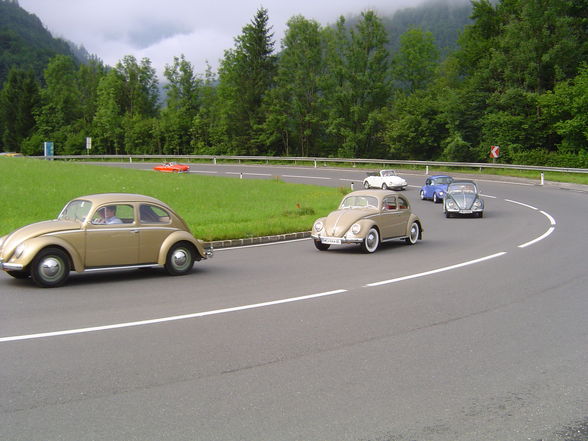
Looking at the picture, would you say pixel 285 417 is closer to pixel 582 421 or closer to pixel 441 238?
pixel 582 421

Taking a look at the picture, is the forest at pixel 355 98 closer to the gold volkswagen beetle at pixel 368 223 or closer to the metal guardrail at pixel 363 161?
the metal guardrail at pixel 363 161

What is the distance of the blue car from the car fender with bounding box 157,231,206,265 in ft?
76.7

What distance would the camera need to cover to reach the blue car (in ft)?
110

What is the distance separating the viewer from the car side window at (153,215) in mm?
11695

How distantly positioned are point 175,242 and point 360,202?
263 inches

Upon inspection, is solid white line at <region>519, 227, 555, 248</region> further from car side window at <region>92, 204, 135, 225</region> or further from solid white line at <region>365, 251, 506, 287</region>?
car side window at <region>92, 204, 135, 225</region>

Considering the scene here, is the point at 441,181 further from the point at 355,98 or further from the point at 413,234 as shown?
the point at 355,98

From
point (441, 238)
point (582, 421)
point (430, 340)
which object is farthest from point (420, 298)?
point (441, 238)

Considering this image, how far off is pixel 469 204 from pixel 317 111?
53.2 metres

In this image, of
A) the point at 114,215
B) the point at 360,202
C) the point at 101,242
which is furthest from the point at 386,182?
the point at 101,242

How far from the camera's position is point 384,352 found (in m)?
6.48

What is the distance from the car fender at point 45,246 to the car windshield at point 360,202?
8.44 meters

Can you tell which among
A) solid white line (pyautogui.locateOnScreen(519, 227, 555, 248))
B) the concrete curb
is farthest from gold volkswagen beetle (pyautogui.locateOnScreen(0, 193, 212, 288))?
solid white line (pyautogui.locateOnScreen(519, 227, 555, 248))

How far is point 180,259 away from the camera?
39.5 ft
